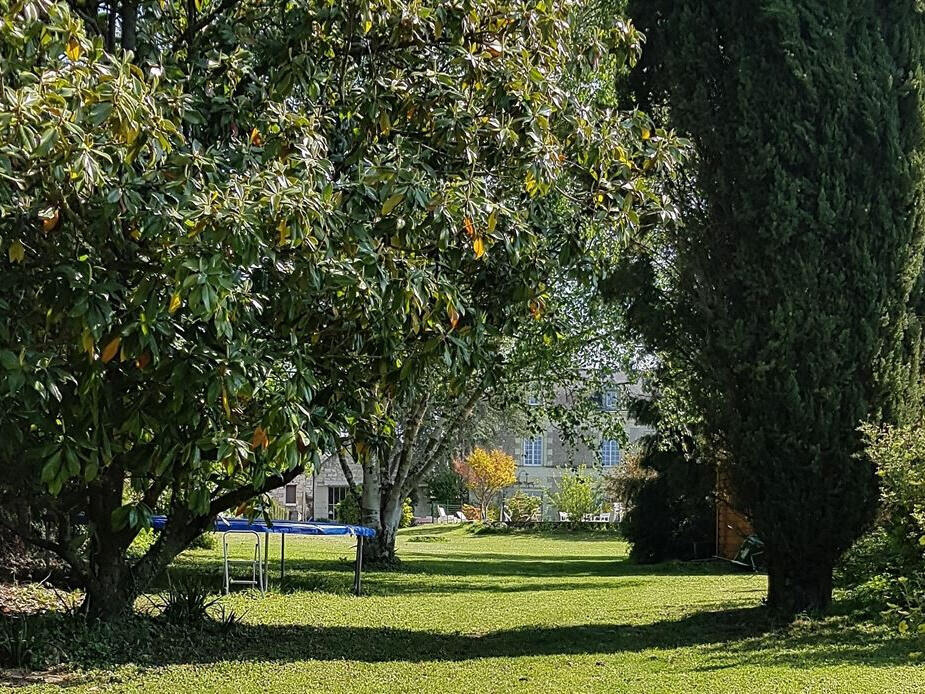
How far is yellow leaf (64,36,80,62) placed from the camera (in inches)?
203

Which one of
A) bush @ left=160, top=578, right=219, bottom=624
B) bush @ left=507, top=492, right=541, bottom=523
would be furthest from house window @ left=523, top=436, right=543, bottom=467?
bush @ left=160, top=578, right=219, bottom=624

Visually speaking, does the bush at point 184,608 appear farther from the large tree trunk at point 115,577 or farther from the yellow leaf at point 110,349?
the yellow leaf at point 110,349

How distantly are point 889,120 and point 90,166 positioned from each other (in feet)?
28.9

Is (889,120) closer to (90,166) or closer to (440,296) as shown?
(440,296)

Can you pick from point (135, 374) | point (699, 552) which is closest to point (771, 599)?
point (135, 374)

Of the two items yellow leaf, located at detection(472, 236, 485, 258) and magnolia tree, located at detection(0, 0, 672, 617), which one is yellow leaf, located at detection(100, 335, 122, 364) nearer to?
magnolia tree, located at detection(0, 0, 672, 617)

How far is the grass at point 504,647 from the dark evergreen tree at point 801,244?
4.66 ft

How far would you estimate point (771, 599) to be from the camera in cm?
1106

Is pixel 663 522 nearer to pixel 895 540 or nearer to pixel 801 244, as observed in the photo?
pixel 895 540

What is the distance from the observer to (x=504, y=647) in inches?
393

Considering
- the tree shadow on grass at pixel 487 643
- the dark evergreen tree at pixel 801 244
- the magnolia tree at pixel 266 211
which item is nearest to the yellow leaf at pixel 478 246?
the magnolia tree at pixel 266 211

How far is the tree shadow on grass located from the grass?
0.02 m

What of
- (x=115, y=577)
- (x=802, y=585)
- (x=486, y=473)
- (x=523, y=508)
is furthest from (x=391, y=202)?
(x=486, y=473)

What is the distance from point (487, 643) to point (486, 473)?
37982 mm
